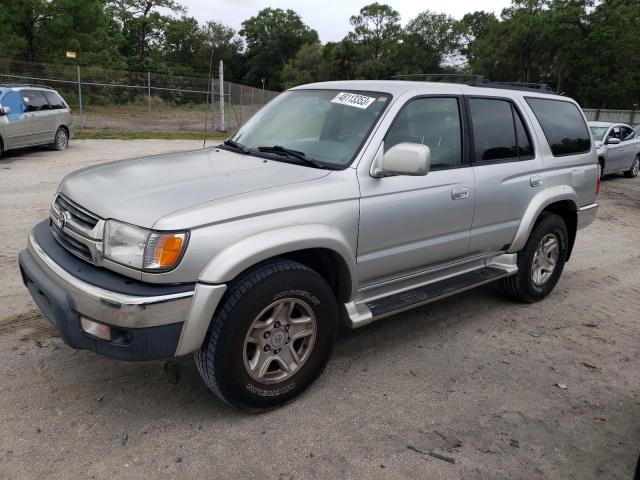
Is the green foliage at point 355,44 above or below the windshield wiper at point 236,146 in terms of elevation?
above

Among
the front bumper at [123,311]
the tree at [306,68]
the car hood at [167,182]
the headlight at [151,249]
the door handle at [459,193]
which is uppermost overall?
the tree at [306,68]

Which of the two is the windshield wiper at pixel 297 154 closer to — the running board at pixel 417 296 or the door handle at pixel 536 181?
the running board at pixel 417 296

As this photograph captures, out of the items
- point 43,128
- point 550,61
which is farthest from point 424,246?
point 550,61

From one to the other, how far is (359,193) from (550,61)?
204ft

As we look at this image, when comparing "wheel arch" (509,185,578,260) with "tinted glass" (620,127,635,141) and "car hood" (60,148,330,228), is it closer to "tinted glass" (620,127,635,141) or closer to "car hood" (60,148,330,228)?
"car hood" (60,148,330,228)

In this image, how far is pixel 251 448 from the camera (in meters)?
2.80

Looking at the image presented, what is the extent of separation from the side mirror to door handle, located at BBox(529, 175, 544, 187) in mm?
1710

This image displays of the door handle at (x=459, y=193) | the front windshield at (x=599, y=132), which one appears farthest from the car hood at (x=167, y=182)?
the front windshield at (x=599, y=132)

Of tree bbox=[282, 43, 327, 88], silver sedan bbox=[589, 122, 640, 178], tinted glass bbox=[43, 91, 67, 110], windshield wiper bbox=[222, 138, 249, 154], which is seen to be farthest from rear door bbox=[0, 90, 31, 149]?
tree bbox=[282, 43, 327, 88]

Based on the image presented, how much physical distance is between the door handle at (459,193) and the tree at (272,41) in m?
90.2

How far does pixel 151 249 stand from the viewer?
2.60m

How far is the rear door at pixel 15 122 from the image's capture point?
39.5 feet

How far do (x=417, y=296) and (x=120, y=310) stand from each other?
6.68ft

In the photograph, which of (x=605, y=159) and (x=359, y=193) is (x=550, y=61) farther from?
(x=359, y=193)
